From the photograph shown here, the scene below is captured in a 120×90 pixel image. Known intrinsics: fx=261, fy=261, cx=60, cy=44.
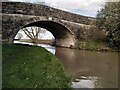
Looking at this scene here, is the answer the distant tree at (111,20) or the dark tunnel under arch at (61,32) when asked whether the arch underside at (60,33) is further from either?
the distant tree at (111,20)

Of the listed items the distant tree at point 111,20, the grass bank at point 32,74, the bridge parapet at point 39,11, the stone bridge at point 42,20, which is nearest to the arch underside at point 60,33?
the stone bridge at point 42,20

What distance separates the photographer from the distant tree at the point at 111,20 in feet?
89.6

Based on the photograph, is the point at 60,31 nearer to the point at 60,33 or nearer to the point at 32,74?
the point at 60,33

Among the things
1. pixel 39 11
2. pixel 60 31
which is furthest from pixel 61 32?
pixel 39 11

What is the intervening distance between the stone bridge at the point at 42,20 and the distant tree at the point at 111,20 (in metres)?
2.62

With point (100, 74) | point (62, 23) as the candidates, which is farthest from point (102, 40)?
point (100, 74)

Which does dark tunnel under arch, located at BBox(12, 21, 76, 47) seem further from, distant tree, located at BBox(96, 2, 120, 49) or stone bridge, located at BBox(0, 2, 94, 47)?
distant tree, located at BBox(96, 2, 120, 49)

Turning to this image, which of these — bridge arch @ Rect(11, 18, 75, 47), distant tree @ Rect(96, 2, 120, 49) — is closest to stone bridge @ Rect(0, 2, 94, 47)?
bridge arch @ Rect(11, 18, 75, 47)

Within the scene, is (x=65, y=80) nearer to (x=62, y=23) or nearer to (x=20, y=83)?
(x=20, y=83)

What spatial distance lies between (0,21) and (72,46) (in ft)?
38.8

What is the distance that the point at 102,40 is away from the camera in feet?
109

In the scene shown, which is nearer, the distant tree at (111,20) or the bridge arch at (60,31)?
the distant tree at (111,20)

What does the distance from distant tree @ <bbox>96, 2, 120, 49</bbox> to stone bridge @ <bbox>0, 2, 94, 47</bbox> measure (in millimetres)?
2617

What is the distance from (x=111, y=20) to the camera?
91.9 ft
